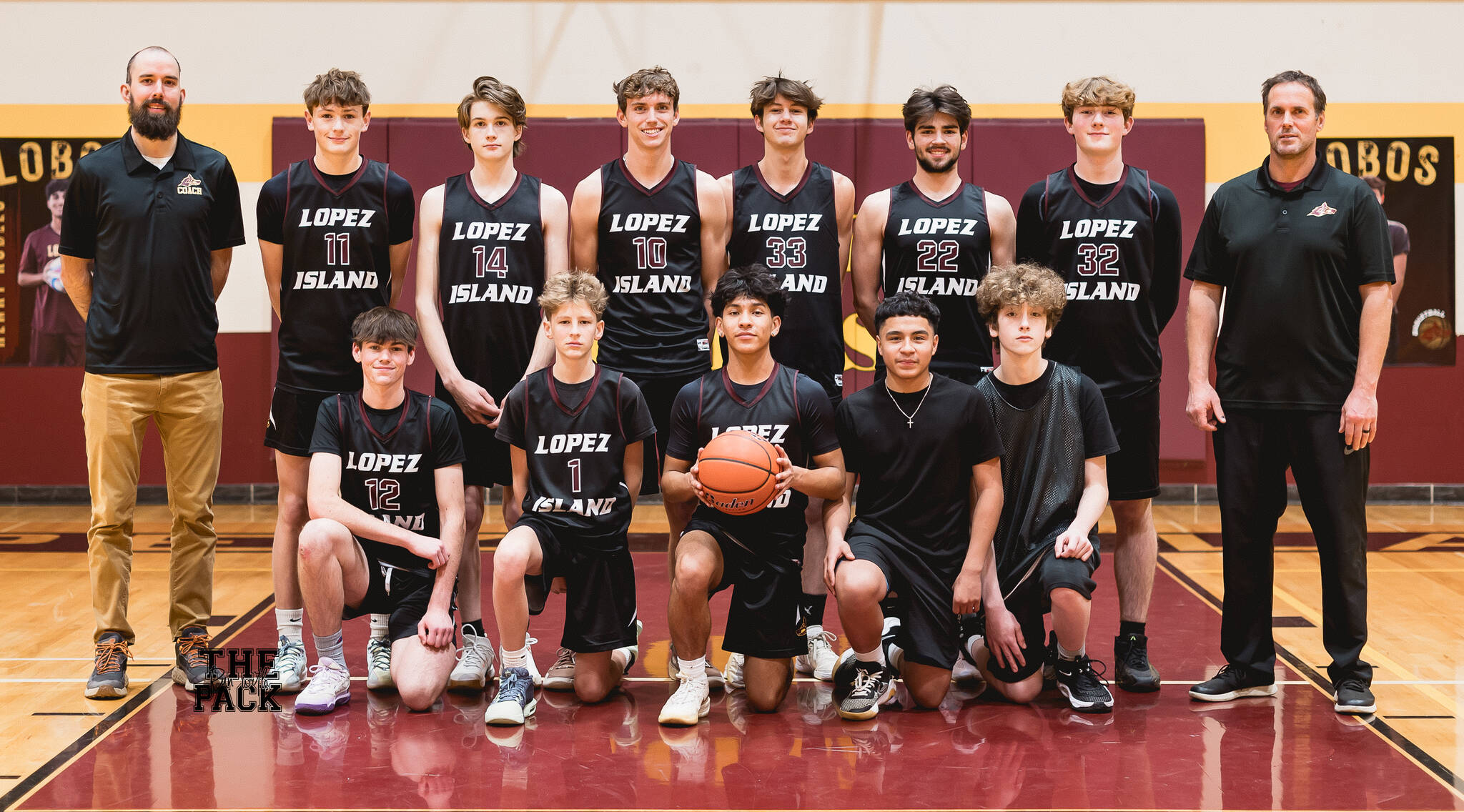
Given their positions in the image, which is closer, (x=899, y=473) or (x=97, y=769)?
(x=97, y=769)

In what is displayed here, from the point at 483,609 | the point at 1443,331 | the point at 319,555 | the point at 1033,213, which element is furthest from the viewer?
the point at 1443,331

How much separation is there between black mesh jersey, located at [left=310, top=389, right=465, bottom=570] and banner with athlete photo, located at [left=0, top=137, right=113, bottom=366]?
4.78 meters

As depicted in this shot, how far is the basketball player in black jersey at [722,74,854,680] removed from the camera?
14.1 feet

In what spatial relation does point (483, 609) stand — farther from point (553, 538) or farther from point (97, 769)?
point (97, 769)

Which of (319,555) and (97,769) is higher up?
(319,555)

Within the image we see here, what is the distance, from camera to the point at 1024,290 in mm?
3932

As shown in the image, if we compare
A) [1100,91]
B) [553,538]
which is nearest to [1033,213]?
[1100,91]

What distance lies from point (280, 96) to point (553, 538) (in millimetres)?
5174

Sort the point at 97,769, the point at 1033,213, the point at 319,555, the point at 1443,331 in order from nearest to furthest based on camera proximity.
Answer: the point at 97,769, the point at 319,555, the point at 1033,213, the point at 1443,331

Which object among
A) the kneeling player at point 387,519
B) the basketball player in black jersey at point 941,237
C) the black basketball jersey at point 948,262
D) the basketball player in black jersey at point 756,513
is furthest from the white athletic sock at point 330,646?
the black basketball jersey at point 948,262

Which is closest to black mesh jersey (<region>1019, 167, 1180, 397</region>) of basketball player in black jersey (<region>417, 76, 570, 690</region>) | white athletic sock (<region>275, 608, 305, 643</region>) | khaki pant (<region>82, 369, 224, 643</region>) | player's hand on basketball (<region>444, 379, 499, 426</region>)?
basketball player in black jersey (<region>417, 76, 570, 690</region>)

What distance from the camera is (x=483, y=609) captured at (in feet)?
17.1

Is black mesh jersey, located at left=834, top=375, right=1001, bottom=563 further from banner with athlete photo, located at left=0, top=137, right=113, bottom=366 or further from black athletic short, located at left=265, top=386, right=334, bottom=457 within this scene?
banner with athlete photo, located at left=0, top=137, right=113, bottom=366

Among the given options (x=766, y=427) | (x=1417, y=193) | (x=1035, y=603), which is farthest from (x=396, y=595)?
(x=1417, y=193)
